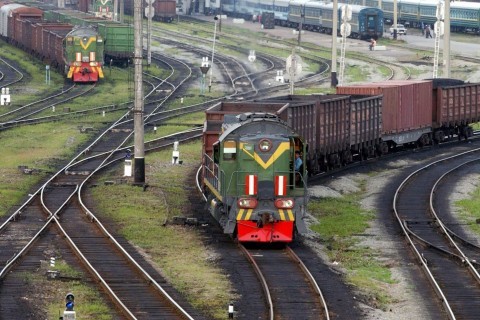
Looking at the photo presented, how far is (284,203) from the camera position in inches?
1185

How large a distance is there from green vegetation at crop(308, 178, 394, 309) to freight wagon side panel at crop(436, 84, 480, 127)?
46.6 ft

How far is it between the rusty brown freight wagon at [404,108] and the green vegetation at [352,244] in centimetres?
866

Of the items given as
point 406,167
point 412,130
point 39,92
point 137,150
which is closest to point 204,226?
point 137,150

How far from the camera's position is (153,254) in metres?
29.7

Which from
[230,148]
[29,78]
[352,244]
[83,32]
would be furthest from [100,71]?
[230,148]

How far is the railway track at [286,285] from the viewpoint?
23797mm

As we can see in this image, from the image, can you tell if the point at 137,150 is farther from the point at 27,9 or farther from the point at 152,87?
the point at 27,9

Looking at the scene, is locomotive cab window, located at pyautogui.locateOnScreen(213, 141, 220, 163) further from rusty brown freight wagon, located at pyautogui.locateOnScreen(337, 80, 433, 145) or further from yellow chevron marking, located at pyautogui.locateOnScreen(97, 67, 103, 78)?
yellow chevron marking, located at pyautogui.locateOnScreen(97, 67, 103, 78)

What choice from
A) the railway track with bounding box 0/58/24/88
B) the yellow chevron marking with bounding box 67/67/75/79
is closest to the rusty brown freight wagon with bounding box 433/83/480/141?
the yellow chevron marking with bounding box 67/67/75/79

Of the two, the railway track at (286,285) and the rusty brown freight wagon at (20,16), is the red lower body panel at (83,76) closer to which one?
the rusty brown freight wagon at (20,16)

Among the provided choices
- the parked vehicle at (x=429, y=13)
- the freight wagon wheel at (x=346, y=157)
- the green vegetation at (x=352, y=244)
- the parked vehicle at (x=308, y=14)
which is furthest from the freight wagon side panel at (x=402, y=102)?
the parked vehicle at (x=429, y=13)

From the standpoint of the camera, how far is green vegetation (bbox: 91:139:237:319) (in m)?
25.9

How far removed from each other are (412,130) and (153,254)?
24.7 metres

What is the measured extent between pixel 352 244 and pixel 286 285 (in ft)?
19.2
